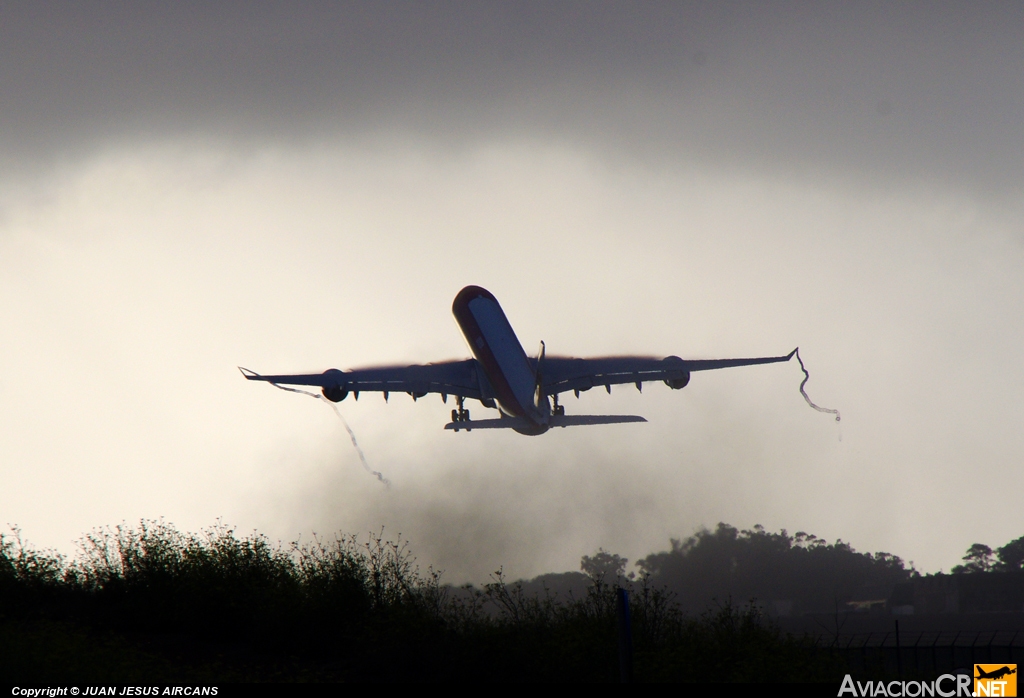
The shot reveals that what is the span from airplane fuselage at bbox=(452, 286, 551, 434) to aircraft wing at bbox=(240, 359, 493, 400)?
3.42 feet

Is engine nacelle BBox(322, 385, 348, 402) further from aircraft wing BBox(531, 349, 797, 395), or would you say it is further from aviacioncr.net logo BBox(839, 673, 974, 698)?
aviacioncr.net logo BBox(839, 673, 974, 698)

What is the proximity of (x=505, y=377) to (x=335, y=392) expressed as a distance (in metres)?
9.30

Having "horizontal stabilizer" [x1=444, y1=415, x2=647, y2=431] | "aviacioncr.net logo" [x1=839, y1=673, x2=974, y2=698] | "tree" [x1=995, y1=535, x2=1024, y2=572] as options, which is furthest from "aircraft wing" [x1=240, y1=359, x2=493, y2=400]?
"tree" [x1=995, y1=535, x2=1024, y2=572]

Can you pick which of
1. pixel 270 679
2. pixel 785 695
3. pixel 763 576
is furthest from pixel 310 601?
pixel 763 576

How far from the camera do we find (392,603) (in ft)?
123

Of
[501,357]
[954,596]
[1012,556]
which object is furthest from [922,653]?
[1012,556]

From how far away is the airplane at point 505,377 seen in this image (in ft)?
165

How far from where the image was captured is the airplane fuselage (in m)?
52.7

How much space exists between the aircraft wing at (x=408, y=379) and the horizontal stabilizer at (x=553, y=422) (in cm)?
301

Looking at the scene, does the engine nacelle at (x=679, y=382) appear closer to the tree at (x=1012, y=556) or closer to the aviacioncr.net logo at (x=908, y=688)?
the aviacioncr.net logo at (x=908, y=688)

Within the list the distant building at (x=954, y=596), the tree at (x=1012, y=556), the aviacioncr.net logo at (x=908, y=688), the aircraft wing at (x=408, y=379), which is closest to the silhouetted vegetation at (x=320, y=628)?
the aviacioncr.net logo at (x=908, y=688)

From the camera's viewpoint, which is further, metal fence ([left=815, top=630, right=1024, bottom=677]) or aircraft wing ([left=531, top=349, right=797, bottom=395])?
aircraft wing ([left=531, top=349, right=797, bottom=395])

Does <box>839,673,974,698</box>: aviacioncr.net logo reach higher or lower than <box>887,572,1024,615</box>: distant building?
lower

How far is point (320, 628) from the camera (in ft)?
118
